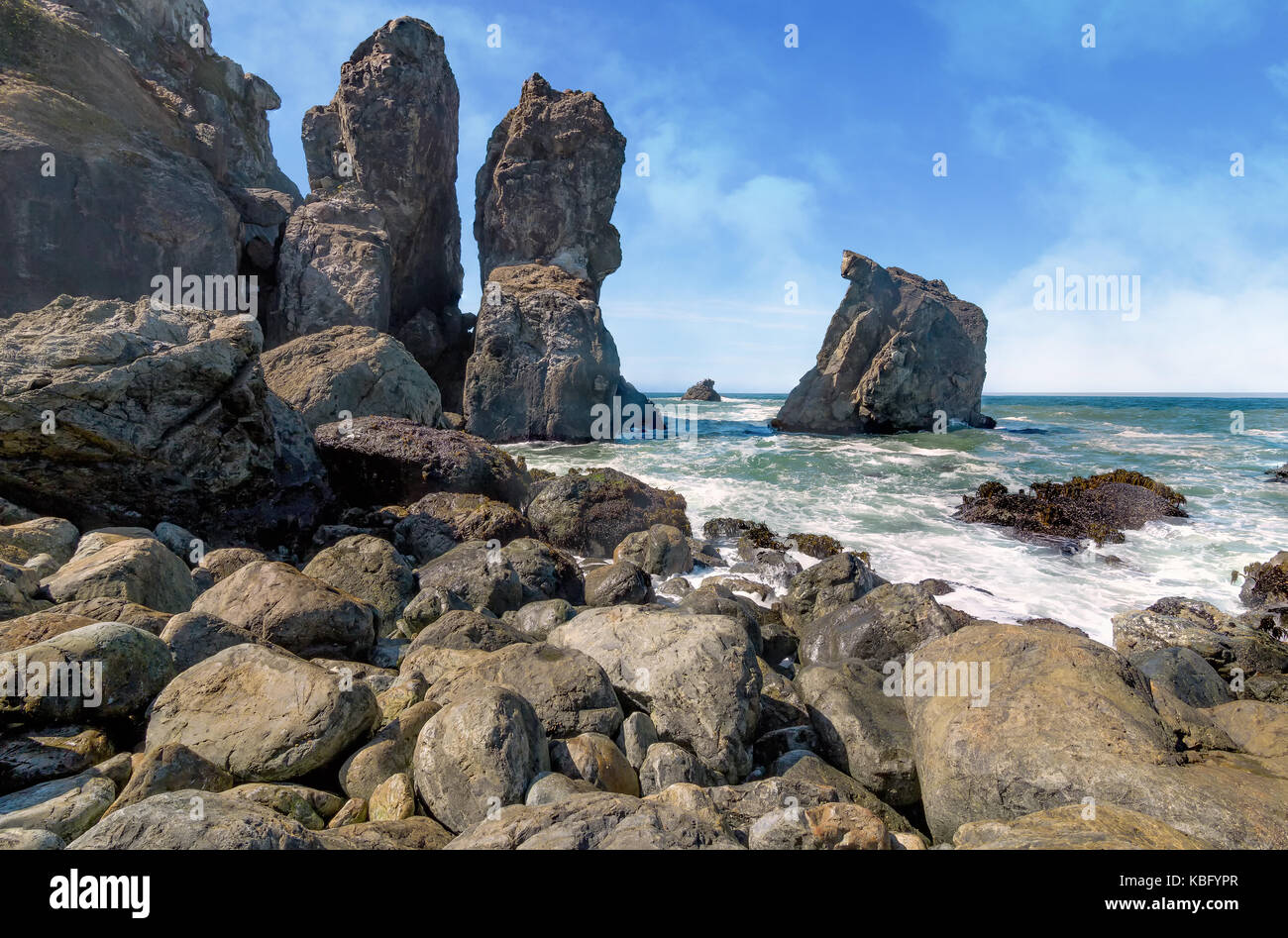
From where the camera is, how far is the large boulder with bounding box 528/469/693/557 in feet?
40.6

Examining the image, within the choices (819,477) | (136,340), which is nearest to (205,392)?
(136,340)

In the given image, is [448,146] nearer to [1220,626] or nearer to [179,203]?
[179,203]

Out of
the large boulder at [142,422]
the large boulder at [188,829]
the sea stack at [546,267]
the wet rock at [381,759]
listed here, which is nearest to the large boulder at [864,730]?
the wet rock at [381,759]

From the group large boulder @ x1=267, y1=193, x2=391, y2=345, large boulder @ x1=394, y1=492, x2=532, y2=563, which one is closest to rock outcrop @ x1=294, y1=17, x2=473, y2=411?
large boulder @ x1=267, y1=193, x2=391, y2=345

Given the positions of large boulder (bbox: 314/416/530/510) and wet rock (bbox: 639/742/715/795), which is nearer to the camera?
wet rock (bbox: 639/742/715/795)

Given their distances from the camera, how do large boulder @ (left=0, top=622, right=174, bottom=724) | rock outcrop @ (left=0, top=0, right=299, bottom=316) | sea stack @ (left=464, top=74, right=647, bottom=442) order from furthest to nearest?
1. sea stack @ (left=464, top=74, right=647, bottom=442)
2. rock outcrop @ (left=0, top=0, right=299, bottom=316)
3. large boulder @ (left=0, top=622, right=174, bottom=724)

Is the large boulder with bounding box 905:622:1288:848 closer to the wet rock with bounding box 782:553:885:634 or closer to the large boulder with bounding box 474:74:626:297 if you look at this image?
the wet rock with bounding box 782:553:885:634

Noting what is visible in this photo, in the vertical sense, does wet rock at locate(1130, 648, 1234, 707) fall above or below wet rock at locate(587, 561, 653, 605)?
below

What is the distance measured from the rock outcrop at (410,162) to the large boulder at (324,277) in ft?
11.7

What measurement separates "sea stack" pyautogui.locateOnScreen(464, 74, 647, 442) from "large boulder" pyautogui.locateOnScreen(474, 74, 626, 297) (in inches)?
2.6

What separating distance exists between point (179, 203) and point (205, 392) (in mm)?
16042

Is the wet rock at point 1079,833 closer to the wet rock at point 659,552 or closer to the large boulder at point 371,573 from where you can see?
the large boulder at point 371,573
